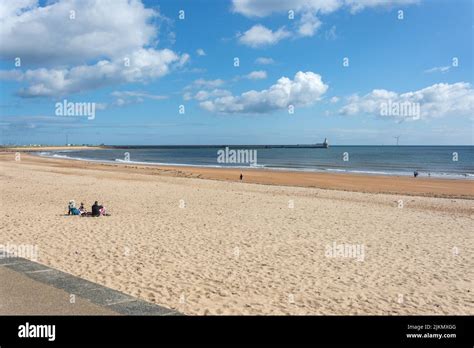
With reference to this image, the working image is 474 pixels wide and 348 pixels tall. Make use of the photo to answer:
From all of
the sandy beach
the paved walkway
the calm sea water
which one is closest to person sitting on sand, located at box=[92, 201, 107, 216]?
the sandy beach

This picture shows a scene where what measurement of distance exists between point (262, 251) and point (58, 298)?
17.4 feet

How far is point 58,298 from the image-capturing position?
4926mm

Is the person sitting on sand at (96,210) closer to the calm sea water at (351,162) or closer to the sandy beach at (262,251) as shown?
the sandy beach at (262,251)

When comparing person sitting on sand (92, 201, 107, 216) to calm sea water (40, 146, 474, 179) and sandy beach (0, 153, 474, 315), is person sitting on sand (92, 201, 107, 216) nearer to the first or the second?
sandy beach (0, 153, 474, 315)

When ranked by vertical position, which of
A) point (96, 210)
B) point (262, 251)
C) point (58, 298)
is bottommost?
point (262, 251)

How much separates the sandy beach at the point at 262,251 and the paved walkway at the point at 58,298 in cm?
93

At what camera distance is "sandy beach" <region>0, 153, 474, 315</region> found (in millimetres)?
6320

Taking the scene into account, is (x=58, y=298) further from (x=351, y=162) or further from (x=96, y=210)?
(x=351, y=162)

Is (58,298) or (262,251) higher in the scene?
(58,298)

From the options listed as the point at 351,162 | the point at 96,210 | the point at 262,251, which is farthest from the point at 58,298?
the point at 351,162

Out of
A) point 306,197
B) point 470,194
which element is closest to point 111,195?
point 306,197

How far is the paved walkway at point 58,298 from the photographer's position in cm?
460

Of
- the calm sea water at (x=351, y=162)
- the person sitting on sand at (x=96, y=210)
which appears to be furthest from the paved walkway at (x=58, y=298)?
the calm sea water at (x=351, y=162)
